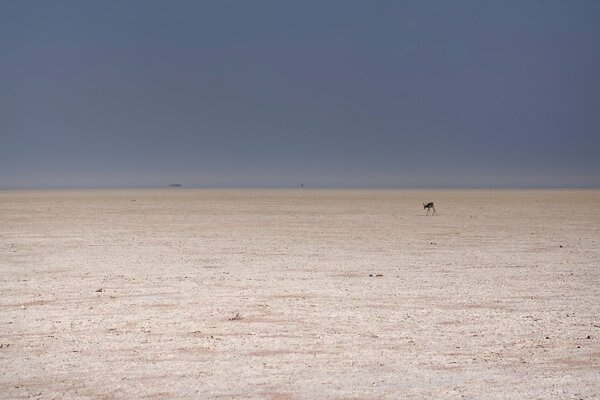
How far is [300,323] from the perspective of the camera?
9.35 metres

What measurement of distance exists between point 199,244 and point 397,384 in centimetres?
1496

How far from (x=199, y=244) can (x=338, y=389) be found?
49.2 feet

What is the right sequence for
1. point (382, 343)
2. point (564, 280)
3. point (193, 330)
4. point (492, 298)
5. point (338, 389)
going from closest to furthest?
point (338, 389)
point (382, 343)
point (193, 330)
point (492, 298)
point (564, 280)

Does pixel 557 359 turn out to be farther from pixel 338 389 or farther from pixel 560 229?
pixel 560 229

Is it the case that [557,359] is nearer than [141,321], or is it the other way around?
[557,359]

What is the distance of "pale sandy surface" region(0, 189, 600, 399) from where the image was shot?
6746 mm

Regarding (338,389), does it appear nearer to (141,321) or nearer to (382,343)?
(382,343)

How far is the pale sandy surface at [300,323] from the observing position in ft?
22.1

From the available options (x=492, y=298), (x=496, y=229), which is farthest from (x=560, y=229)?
(x=492, y=298)

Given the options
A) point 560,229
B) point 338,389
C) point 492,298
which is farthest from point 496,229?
point 338,389

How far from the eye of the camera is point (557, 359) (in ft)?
24.9

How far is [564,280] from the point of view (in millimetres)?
13406

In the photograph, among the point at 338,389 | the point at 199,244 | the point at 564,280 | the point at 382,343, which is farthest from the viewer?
the point at 199,244

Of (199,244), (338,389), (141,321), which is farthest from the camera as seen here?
(199,244)
